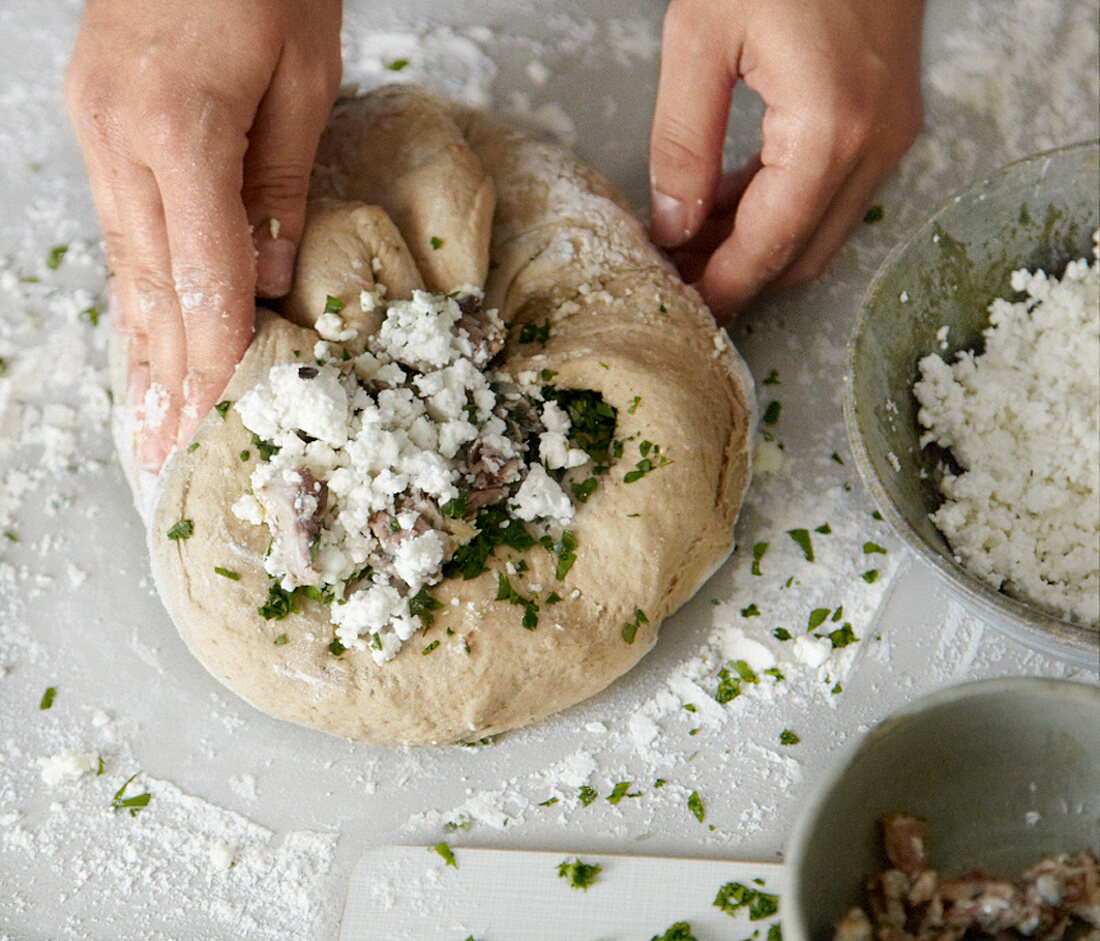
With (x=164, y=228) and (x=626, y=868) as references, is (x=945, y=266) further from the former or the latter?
(x=164, y=228)

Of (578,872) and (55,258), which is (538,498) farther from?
(55,258)

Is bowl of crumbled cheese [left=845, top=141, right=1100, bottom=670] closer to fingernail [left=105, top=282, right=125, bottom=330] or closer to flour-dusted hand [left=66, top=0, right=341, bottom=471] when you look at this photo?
flour-dusted hand [left=66, top=0, right=341, bottom=471]

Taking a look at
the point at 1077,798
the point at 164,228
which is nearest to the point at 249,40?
the point at 164,228

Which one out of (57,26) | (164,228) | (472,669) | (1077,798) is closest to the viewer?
(1077,798)

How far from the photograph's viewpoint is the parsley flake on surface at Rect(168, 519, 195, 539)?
5.40 feet

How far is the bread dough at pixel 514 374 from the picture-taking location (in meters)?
1.65

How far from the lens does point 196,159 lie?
1.67 m

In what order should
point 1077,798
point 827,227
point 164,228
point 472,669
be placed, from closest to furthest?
1. point 1077,798
2. point 472,669
3. point 164,228
4. point 827,227

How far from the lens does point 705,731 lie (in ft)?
6.12

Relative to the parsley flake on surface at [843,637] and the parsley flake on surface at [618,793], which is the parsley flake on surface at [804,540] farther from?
the parsley flake on surface at [618,793]

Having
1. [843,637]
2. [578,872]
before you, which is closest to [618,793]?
[578,872]

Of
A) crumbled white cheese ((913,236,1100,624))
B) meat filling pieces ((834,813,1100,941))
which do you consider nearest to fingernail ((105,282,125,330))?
crumbled white cheese ((913,236,1100,624))

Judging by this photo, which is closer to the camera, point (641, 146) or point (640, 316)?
point (640, 316)

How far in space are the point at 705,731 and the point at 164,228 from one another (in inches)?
48.5
